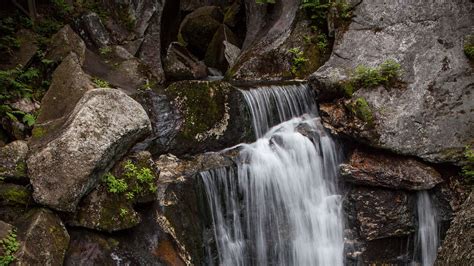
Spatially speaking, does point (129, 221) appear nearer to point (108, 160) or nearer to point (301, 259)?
point (108, 160)

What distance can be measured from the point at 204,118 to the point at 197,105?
276mm

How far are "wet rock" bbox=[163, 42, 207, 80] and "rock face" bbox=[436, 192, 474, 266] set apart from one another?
28.0 feet

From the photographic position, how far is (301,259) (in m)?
7.03

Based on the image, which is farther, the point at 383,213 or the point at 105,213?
the point at 383,213

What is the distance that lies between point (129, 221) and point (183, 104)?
102 inches

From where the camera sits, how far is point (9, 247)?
4.56 metres

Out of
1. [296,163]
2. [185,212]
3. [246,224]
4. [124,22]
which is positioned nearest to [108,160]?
[185,212]

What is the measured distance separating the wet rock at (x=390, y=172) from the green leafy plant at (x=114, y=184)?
3855mm

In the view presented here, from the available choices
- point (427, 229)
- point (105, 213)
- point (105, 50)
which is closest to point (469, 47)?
point (427, 229)

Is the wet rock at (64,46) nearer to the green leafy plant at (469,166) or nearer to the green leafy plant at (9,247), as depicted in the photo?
the green leafy plant at (9,247)

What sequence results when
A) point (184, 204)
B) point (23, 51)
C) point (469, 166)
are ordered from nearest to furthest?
point (184, 204), point (469, 166), point (23, 51)

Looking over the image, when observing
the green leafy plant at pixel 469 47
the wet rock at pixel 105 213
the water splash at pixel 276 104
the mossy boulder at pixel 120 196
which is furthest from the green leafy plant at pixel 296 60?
the wet rock at pixel 105 213

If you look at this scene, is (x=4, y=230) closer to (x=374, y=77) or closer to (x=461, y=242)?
(x=461, y=242)

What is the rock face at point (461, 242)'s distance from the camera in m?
4.17
